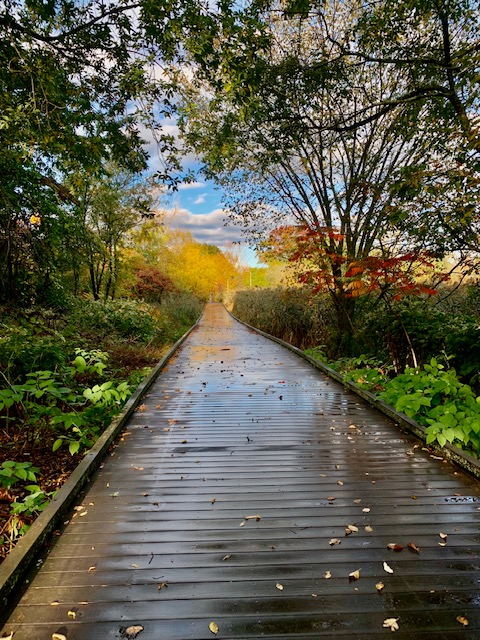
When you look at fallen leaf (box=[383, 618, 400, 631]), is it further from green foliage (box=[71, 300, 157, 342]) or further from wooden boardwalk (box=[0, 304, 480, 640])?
green foliage (box=[71, 300, 157, 342])

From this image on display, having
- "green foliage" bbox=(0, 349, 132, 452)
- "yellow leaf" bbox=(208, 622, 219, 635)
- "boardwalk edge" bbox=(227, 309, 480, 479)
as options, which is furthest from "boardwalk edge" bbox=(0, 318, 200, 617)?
"boardwalk edge" bbox=(227, 309, 480, 479)

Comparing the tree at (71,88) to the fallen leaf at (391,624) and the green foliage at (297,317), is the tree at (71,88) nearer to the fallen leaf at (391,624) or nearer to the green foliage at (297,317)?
the fallen leaf at (391,624)

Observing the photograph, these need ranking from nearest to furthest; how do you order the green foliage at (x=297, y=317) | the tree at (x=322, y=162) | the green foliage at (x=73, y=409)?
1. the green foliage at (x=73, y=409)
2. the tree at (x=322, y=162)
3. the green foliage at (x=297, y=317)

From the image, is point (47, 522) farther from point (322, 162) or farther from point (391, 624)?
point (322, 162)

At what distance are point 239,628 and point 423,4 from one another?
6.33 metres

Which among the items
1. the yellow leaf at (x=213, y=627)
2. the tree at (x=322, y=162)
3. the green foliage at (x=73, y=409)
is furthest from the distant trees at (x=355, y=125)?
the yellow leaf at (x=213, y=627)

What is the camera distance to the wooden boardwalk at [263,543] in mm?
1793

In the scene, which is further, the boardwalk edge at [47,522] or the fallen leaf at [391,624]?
the boardwalk edge at [47,522]

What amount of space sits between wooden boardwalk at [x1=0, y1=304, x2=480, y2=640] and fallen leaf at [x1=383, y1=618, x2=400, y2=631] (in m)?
0.02

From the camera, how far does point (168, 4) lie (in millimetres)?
3846

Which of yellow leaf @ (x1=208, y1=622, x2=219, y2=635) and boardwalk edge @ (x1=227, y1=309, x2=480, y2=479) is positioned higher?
boardwalk edge @ (x1=227, y1=309, x2=480, y2=479)

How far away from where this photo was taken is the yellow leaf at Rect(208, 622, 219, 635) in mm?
1733

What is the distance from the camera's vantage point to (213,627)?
1.75 m

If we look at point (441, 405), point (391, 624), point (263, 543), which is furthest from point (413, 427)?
point (391, 624)
